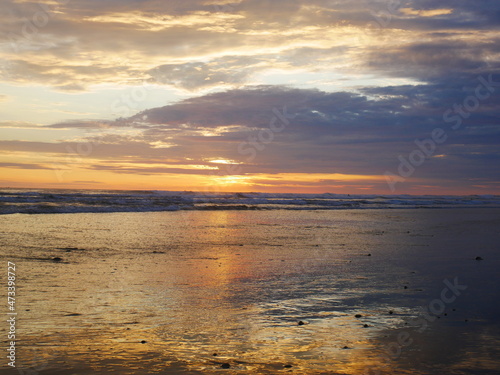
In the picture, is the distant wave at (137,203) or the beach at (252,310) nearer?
the beach at (252,310)

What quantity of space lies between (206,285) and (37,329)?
13.8 ft

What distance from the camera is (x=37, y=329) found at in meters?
7.19

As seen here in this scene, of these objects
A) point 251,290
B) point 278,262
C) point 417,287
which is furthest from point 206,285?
point 417,287

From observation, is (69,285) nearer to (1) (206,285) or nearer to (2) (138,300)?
(2) (138,300)

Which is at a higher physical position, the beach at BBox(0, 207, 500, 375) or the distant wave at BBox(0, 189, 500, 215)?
the beach at BBox(0, 207, 500, 375)

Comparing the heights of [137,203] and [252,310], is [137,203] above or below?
below

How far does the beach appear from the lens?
6092mm

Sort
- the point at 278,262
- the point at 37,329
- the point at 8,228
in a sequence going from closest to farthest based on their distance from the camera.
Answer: the point at 37,329
the point at 278,262
the point at 8,228

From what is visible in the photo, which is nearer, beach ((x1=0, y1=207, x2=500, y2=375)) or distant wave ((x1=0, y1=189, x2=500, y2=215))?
beach ((x1=0, y1=207, x2=500, y2=375))

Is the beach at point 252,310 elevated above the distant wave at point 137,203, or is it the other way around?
the beach at point 252,310

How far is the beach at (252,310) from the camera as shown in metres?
6.09

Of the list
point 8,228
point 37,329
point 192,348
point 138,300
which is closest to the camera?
point 192,348

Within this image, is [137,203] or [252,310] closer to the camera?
[252,310]

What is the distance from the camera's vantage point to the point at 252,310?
8.59 meters
